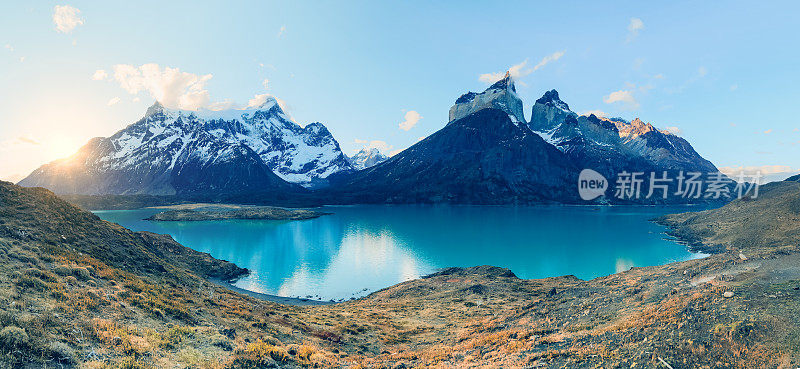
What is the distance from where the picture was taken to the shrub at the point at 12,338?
38.4 feet

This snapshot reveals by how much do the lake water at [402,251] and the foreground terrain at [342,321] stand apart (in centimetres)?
2604

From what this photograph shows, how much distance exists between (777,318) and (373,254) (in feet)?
253

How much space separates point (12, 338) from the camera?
39.3ft

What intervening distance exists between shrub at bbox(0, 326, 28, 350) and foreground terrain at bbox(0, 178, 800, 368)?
0.12ft

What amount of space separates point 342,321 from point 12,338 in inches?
918

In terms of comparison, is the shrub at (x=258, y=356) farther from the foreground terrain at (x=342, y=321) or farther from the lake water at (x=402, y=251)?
the lake water at (x=402, y=251)

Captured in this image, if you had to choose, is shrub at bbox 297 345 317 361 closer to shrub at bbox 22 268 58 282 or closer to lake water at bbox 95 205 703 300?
shrub at bbox 22 268 58 282

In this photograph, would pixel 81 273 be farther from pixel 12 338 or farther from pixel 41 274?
pixel 12 338

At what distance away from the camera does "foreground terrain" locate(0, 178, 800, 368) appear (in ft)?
46.7

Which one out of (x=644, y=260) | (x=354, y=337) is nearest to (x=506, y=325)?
(x=354, y=337)

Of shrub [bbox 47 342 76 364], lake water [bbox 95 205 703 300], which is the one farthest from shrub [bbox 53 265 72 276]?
lake water [bbox 95 205 703 300]

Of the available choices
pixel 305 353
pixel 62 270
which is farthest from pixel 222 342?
pixel 62 270

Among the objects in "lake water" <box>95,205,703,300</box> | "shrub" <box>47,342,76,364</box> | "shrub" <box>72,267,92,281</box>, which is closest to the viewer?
"shrub" <box>47,342,76,364</box>

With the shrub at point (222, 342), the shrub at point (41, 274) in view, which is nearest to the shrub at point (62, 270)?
the shrub at point (41, 274)
